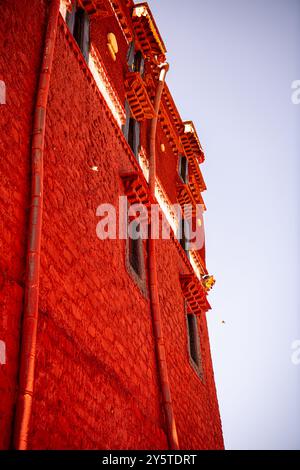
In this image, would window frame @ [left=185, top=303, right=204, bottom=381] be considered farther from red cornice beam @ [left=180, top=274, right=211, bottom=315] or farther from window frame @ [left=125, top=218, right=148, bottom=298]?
window frame @ [left=125, top=218, right=148, bottom=298]

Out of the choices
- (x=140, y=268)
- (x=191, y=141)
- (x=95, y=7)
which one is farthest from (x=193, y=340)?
(x=95, y=7)

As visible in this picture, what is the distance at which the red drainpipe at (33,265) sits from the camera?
12.7 ft

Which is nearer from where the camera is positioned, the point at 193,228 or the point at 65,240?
the point at 65,240

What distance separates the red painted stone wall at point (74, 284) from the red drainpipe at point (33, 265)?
7cm

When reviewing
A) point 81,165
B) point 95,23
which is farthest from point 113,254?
point 95,23

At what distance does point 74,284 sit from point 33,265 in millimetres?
875

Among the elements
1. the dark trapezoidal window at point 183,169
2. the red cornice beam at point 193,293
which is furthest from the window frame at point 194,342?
the dark trapezoidal window at point 183,169

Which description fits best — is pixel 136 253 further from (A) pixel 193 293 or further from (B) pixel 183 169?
(B) pixel 183 169

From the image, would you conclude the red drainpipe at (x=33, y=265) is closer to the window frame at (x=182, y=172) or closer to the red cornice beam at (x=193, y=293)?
the red cornice beam at (x=193, y=293)

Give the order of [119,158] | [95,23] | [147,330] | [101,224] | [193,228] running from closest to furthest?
[101,224]
[147,330]
[119,158]
[95,23]
[193,228]

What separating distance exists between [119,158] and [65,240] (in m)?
2.87

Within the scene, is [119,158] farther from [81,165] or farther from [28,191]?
[28,191]

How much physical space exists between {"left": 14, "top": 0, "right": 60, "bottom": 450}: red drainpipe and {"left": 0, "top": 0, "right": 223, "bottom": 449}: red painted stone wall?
2.8 inches
